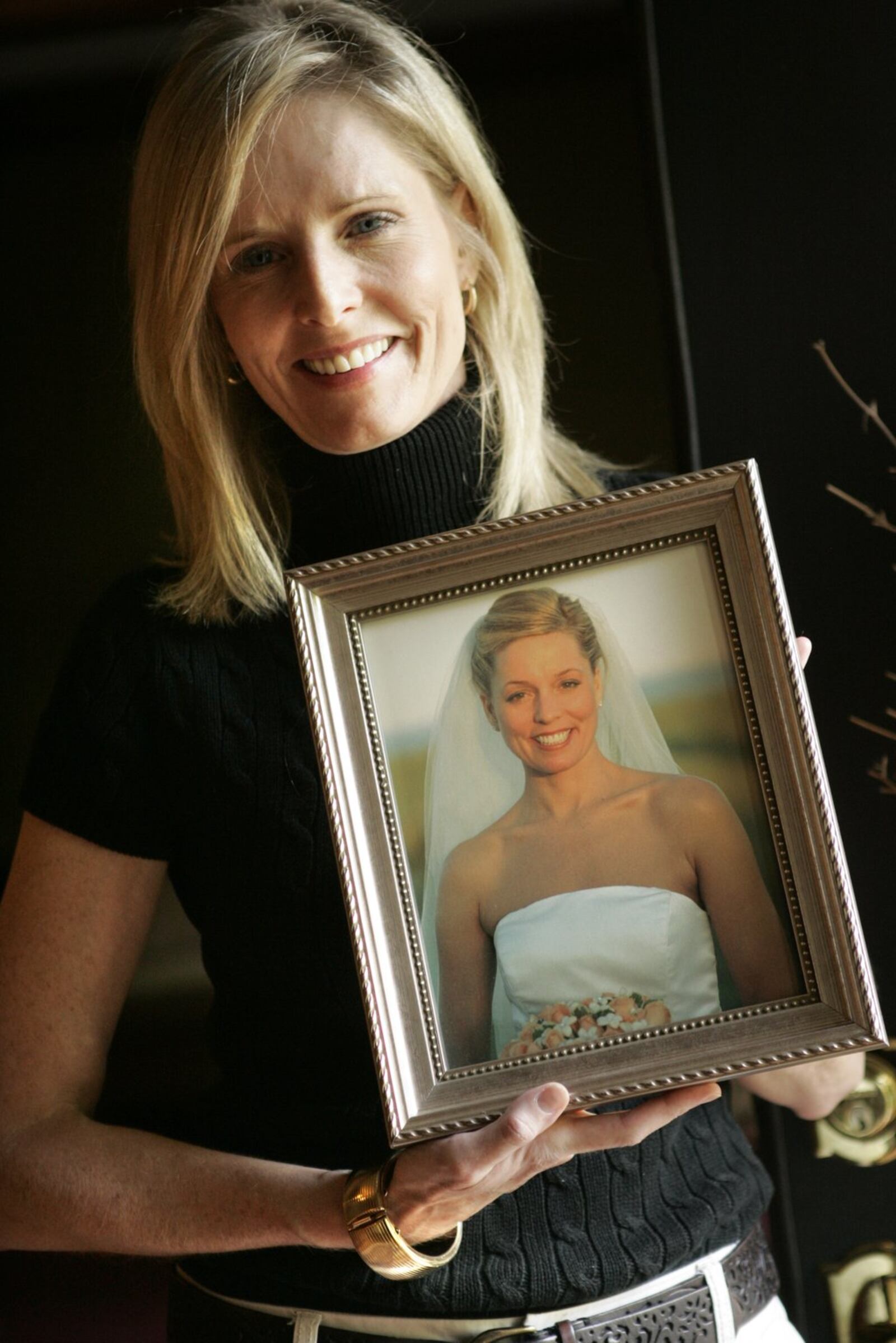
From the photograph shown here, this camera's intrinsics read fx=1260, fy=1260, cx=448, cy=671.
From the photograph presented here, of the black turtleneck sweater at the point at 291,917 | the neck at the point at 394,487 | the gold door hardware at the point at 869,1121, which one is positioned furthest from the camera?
the gold door hardware at the point at 869,1121

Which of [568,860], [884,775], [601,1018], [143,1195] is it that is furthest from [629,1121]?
[884,775]

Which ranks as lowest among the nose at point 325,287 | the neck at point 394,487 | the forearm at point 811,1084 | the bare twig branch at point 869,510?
the forearm at point 811,1084

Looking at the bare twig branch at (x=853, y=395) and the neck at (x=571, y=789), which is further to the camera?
the bare twig branch at (x=853, y=395)

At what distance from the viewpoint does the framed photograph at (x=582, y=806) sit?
2.82 ft

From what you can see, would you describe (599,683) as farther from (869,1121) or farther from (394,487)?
(869,1121)

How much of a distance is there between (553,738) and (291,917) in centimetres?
34

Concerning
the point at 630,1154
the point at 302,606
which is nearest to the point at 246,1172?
the point at 630,1154

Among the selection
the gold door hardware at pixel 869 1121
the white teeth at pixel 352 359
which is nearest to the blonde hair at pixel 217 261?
the white teeth at pixel 352 359

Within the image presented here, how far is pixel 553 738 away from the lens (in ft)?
2.95

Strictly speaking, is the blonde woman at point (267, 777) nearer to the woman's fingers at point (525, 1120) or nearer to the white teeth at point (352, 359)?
the white teeth at point (352, 359)

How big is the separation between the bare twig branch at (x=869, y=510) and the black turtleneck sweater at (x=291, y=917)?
399 mm

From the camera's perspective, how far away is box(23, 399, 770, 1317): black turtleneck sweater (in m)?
1.04

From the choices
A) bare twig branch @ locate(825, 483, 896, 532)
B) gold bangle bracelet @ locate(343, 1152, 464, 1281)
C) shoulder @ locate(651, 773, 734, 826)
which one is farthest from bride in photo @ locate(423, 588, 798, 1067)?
bare twig branch @ locate(825, 483, 896, 532)

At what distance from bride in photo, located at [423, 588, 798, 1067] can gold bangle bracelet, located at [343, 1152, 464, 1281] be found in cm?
14
